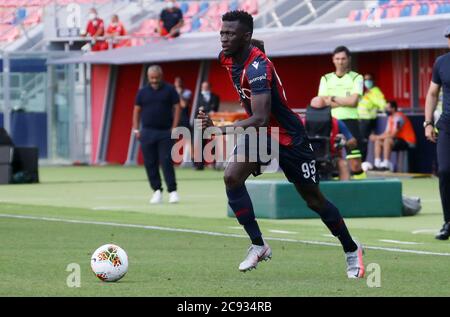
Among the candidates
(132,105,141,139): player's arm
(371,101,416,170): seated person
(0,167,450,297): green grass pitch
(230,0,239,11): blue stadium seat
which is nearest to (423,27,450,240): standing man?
(0,167,450,297): green grass pitch

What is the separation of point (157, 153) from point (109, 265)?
11730 millimetres

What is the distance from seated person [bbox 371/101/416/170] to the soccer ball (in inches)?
792

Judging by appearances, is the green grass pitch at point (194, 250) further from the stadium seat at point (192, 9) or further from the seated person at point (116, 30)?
the stadium seat at point (192, 9)

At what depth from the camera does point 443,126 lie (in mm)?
14633

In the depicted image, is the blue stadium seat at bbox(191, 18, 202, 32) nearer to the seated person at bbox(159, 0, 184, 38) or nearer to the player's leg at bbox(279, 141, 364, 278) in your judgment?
the seated person at bbox(159, 0, 184, 38)

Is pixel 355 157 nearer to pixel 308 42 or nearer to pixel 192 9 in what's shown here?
pixel 308 42

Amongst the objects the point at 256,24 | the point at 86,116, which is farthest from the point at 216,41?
the point at 86,116

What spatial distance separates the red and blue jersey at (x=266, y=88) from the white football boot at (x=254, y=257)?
899 mm

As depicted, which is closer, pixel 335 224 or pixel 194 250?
pixel 335 224

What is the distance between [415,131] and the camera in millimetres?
30766

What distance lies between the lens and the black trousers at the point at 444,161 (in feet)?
47.8

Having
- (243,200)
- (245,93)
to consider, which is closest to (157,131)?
(243,200)

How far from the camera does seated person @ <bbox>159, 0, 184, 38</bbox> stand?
40156 millimetres

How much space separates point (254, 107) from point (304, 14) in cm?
2809
